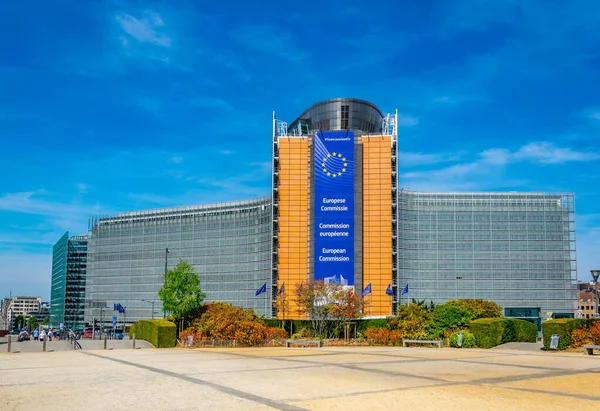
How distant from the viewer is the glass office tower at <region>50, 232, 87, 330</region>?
166 meters

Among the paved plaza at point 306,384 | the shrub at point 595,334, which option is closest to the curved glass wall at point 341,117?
the shrub at point 595,334

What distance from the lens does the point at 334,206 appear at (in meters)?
102

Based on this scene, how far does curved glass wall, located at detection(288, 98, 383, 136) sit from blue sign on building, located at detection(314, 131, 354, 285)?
334 inches

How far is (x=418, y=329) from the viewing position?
43969mm

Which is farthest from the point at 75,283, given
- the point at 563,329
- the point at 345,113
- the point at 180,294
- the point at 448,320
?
the point at 563,329

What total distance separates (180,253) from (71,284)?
5450cm

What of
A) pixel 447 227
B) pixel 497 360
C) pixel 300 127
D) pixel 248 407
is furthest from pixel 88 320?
pixel 248 407

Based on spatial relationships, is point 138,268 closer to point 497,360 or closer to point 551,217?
point 551,217

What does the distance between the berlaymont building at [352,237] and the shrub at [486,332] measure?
147ft

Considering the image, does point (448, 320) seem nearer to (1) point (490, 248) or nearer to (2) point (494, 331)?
(2) point (494, 331)

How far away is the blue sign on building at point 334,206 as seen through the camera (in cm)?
10081

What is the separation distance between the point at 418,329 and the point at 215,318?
50.6 feet

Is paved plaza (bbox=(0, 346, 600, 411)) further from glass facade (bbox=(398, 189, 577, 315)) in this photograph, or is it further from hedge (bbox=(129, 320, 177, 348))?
glass facade (bbox=(398, 189, 577, 315))

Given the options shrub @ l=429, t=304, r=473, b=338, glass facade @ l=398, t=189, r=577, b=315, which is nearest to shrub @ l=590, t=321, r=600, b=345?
shrub @ l=429, t=304, r=473, b=338
